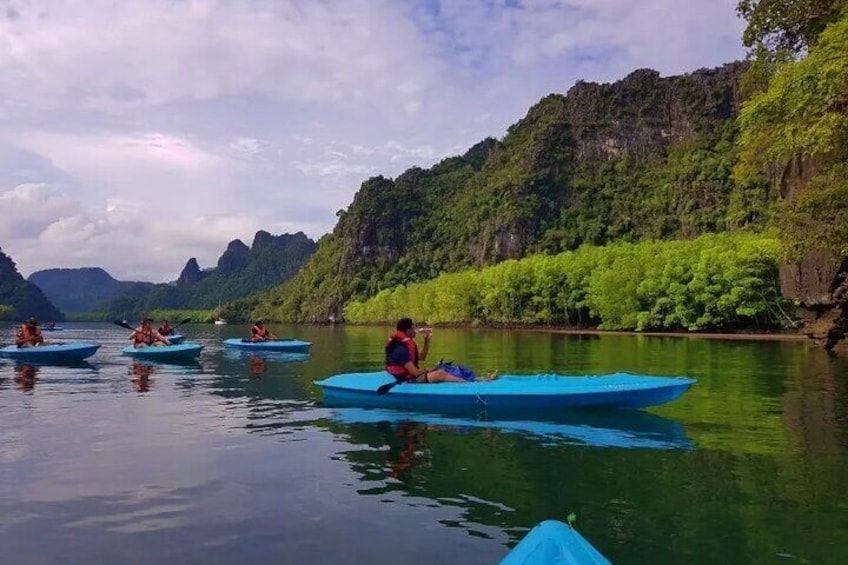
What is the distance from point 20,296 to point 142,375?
155658 millimetres

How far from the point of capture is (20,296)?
156375 mm

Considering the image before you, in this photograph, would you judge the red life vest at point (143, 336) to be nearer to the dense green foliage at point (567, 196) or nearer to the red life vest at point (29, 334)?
the red life vest at point (29, 334)

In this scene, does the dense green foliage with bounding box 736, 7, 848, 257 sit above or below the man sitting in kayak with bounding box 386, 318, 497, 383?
above

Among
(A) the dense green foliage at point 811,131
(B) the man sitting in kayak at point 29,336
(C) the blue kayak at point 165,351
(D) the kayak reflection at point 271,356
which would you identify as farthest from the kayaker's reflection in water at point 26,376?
(A) the dense green foliage at point 811,131

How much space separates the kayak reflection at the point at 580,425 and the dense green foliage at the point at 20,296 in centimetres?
15733

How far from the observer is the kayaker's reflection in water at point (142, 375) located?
2131 centimetres

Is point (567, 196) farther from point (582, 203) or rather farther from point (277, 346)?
point (277, 346)

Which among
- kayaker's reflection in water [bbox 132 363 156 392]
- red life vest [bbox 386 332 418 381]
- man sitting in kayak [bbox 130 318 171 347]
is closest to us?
red life vest [bbox 386 332 418 381]

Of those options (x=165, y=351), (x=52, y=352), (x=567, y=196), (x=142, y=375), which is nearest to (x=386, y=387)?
(x=142, y=375)

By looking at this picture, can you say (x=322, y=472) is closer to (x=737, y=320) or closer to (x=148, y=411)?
(x=148, y=411)

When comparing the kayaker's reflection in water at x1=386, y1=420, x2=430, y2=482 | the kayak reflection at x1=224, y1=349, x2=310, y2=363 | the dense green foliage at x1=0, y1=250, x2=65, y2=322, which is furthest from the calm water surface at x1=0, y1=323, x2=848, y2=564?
the dense green foliage at x1=0, y1=250, x2=65, y2=322

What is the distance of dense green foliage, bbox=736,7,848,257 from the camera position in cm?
1509

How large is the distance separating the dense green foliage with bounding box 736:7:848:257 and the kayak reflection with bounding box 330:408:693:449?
755 centimetres

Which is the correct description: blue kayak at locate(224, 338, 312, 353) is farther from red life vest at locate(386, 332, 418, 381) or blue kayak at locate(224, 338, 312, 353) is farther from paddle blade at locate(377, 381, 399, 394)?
paddle blade at locate(377, 381, 399, 394)
